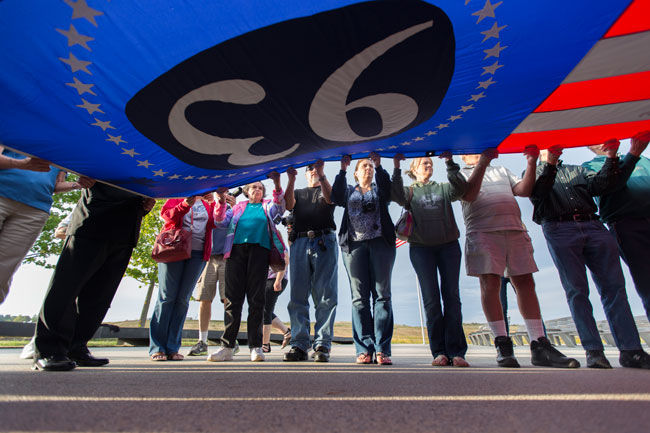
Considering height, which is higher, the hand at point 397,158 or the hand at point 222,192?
the hand at point 397,158

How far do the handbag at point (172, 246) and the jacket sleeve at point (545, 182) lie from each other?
3192mm

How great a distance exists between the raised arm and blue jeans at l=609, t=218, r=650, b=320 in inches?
28.5

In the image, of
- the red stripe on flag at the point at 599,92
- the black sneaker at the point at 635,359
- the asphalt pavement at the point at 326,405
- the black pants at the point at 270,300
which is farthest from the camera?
the black pants at the point at 270,300

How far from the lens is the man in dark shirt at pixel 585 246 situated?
2.52m

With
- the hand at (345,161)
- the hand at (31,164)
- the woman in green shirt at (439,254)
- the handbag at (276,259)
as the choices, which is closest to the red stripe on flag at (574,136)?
the woman in green shirt at (439,254)

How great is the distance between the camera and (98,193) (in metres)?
2.69

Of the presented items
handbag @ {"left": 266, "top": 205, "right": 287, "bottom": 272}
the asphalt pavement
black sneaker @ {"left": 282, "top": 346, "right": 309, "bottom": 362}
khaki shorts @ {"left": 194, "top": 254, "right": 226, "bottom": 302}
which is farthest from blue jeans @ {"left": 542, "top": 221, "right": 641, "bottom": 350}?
khaki shorts @ {"left": 194, "top": 254, "right": 226, "bottom": 302}

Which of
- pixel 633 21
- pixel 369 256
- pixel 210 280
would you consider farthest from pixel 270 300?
pixel 633 21

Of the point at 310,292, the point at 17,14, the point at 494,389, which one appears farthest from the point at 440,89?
the point at 310,292

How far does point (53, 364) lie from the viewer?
212 cm

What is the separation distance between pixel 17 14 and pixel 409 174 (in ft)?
10.9

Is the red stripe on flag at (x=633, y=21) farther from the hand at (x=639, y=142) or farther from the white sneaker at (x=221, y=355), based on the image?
the white sneaker at (x=221, y=355)

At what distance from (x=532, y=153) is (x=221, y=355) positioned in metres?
3.11

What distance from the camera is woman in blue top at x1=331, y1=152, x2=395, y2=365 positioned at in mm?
3049
